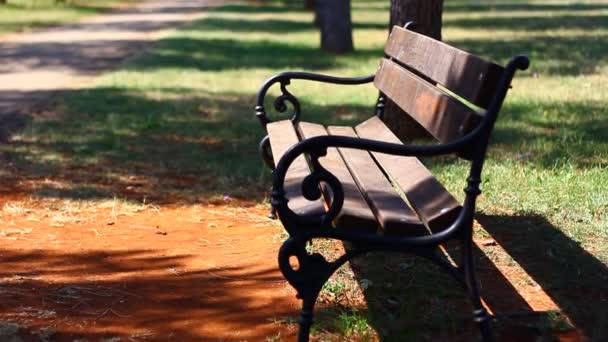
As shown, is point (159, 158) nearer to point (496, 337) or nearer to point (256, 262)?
point (256, 262)

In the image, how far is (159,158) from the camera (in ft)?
27.1

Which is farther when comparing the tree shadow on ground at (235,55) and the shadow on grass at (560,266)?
the tree shadow on ground at (235,55)

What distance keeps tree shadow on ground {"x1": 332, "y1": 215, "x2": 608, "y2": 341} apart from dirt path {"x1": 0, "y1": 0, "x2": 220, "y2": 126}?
20.6ft

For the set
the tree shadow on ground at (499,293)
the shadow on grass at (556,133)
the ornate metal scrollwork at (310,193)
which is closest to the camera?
the ornate metal scrollwork at (310,193)

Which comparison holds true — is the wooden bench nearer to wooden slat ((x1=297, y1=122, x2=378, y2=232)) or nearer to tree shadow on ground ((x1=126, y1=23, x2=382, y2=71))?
wooden slat ((x1=297, y1=122, x2=378, y2=232))

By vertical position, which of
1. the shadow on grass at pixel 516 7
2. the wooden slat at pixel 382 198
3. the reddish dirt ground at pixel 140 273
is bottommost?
the shadow on grass at pixel 516 7

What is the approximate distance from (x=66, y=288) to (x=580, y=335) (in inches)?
91.4

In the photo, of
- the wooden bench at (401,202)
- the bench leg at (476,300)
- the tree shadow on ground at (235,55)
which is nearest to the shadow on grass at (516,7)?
the tree shadow on ground at (235,55)

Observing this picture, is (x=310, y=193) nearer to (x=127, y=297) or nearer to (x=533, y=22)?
(x=127, y=297)

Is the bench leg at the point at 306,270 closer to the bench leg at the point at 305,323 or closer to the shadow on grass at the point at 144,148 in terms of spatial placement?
the bench leg at the point at 305,323

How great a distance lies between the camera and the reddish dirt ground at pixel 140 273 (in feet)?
14.2

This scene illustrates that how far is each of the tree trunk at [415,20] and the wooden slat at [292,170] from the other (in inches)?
102

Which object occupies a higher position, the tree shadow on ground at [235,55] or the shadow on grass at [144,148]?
the shadow on grass at [144,148]

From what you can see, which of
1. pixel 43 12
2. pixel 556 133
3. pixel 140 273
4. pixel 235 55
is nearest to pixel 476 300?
pixel 140 273
